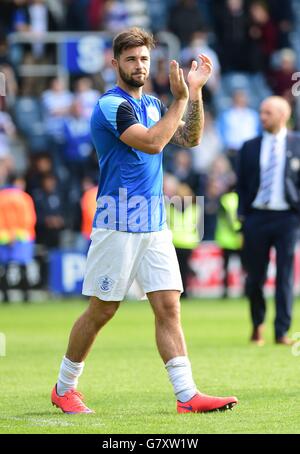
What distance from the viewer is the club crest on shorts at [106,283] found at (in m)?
8.25

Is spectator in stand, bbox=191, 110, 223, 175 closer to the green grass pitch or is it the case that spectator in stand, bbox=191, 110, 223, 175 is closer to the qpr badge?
the green grass pitch

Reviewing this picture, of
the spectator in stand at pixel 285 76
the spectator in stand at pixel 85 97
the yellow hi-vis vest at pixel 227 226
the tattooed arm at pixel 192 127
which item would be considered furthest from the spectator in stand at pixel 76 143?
the tattooed arm at pixel 192 127

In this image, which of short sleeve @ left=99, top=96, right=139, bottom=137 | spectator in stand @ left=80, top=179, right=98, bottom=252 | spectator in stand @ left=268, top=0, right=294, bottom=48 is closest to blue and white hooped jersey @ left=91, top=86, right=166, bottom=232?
short sleeve @ left=99, top=96, right=139, bottom=137

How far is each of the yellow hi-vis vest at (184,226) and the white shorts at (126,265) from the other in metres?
12.0

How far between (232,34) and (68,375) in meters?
18.1

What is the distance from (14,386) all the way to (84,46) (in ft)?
46.9

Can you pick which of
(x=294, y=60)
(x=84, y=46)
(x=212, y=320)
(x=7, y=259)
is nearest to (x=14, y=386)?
(x=212, y=320)

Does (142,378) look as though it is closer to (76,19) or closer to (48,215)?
(48,215)

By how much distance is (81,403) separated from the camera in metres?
8.49

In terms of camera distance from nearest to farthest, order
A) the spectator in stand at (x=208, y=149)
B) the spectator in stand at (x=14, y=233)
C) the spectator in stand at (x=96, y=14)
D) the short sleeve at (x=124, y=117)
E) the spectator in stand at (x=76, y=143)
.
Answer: the short sleeve at (x=124, y=117) < the spectator in stand at (x=14, y=233) < the spectator in stand at (x=76, y=143) < the spectator in stand at (x=208, y=149) < the spectator in stand at (x=96, y=14)

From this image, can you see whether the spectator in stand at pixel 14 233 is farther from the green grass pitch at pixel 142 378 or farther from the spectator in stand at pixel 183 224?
the green grass pitch at pixel 142 378

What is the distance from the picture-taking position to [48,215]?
2170 cm

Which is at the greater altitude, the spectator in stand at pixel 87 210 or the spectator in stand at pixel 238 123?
the spectator in stand at pixel 238 123
